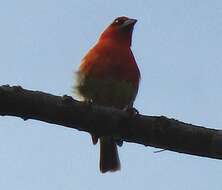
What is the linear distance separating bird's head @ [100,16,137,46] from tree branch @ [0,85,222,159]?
3051mm

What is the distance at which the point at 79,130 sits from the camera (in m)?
2.84

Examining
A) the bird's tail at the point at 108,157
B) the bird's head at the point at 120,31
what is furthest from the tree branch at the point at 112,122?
the bird's head at the point at 120,31

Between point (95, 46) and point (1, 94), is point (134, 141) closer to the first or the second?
point (1, 94)

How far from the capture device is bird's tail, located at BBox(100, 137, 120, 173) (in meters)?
5.20

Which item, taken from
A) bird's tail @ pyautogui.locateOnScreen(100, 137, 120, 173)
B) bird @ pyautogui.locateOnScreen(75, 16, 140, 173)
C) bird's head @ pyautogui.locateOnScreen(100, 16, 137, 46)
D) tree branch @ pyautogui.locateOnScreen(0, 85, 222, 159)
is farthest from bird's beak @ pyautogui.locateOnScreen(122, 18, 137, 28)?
tree branch @ pyautogui.locateOnScreen(0, 85, 222, 159)

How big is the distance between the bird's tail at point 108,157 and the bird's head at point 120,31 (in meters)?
1.19

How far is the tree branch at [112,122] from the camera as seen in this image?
2.73 metres

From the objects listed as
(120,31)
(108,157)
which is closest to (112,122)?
(108,157)

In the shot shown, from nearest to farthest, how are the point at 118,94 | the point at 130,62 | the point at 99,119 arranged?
the point at 99,119, the point at 118,94, the point at 130,62

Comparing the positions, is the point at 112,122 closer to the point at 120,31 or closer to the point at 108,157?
the point at 108,157

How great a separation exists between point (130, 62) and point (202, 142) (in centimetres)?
257

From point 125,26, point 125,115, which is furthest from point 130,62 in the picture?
point 125,115

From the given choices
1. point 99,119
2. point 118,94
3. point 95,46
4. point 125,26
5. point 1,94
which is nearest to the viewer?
point 1,94

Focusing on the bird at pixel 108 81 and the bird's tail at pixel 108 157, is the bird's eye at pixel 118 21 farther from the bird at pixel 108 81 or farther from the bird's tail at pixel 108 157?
the bird's tail at pixel 108 157
